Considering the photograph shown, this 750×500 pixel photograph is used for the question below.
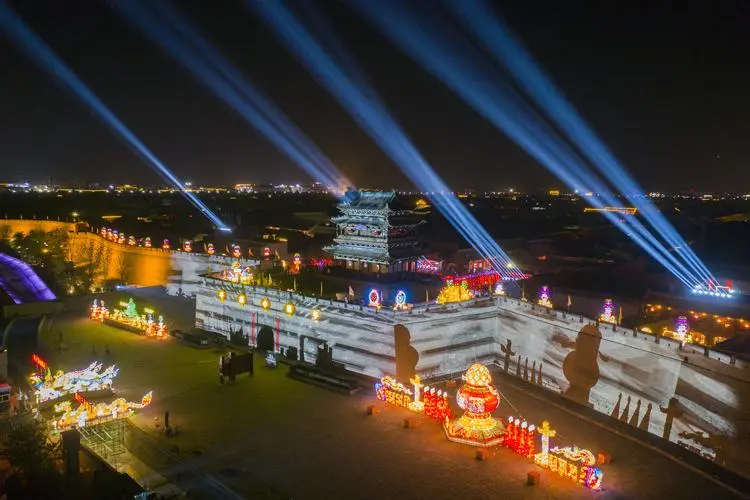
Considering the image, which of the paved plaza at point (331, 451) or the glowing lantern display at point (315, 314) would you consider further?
the glowing lantern display at point (315, 314)

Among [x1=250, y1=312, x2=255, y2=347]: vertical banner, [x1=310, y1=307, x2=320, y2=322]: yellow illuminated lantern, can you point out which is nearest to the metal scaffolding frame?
[x1=310, y1=307, x2=320, y2=322]: yellow illuminated lantern

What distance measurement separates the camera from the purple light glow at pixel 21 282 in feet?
123

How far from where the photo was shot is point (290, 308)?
25.8m

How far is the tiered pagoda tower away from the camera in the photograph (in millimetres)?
29391

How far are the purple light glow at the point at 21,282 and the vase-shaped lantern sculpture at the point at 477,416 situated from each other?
29952 mm

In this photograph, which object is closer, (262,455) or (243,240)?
(262,455)

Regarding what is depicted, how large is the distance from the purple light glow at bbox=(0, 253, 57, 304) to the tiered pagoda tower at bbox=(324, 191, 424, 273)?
19.9 metres

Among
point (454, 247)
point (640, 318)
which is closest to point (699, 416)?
point (640, 318)

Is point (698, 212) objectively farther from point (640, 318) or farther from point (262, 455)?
point (262, 455)

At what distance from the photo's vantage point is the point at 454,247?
46.9m

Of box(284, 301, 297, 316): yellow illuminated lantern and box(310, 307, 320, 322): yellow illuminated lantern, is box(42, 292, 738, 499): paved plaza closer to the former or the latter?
box(310, 307, 320, 322): yellow illuminated lantern

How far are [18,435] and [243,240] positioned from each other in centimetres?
3903

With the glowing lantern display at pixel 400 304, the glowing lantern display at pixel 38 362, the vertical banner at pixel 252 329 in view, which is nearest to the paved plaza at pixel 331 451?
Answer: the glowing lantern display at pixel 38 362

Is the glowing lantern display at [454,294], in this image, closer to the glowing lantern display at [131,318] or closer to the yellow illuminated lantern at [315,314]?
the yellow illuminated lantern at [315,314]
